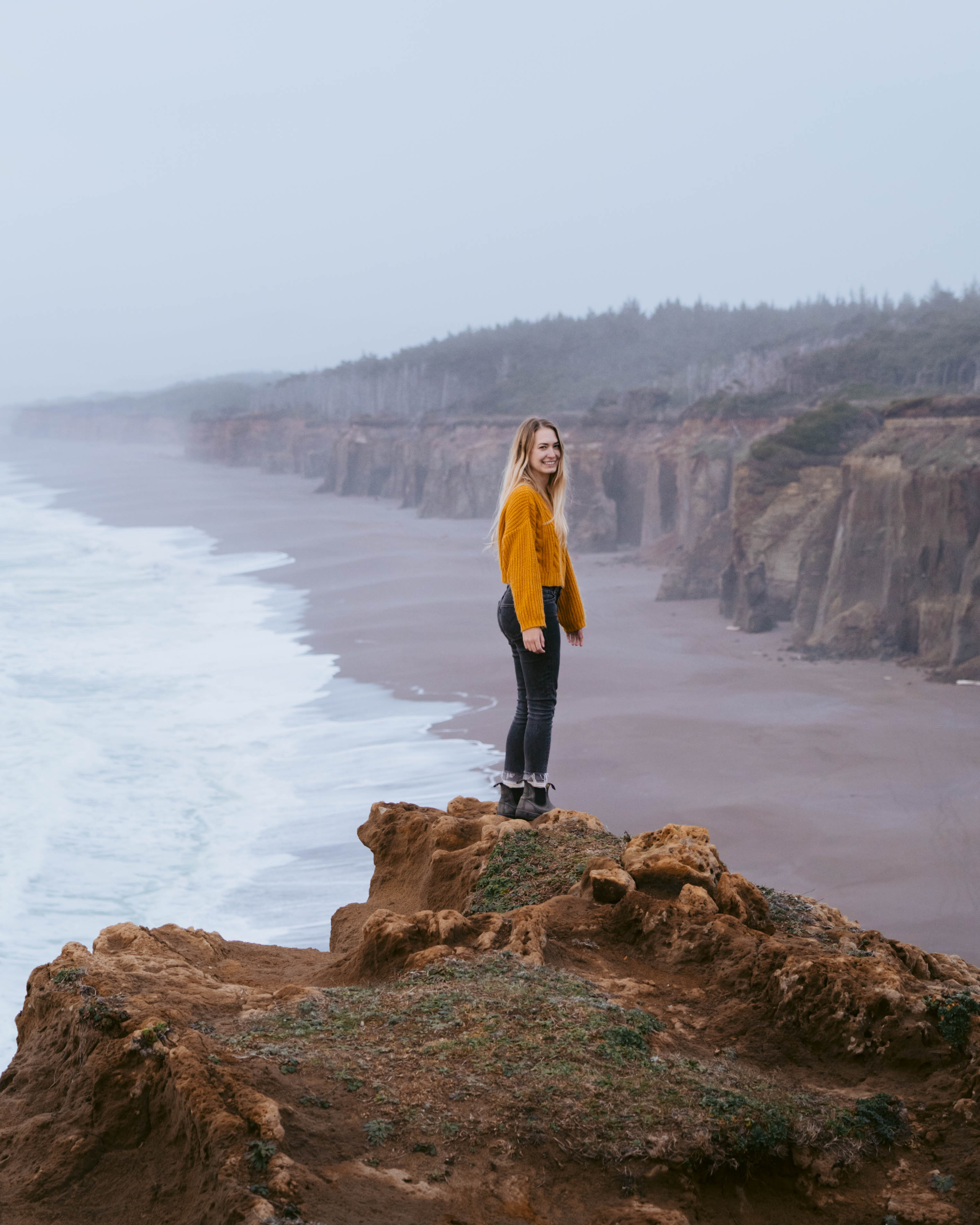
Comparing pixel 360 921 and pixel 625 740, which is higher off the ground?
pixel 360 921

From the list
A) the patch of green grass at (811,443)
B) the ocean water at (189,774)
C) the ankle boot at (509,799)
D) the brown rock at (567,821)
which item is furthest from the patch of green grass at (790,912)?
the patch of green grass at (811,443)

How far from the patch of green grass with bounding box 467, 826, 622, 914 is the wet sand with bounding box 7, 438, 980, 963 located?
5.83 metres

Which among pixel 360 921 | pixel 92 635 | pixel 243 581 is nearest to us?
pixel 360 921

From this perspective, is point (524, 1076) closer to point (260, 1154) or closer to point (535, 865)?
point (260, 1154)

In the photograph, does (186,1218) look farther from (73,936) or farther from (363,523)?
(363,523)

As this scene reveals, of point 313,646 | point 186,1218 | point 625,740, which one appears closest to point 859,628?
point 625,740

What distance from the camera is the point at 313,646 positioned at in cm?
2353

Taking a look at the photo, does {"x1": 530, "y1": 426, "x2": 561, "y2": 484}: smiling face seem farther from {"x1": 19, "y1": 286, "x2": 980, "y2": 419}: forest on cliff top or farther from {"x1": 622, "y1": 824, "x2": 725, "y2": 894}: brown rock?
{"x1": 19, "y1": 286, "x2": 980, "y2": 419}: forest on cliff top

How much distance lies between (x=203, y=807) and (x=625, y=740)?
19.5ft

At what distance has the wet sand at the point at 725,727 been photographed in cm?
1171

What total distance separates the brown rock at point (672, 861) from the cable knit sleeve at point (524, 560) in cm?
106

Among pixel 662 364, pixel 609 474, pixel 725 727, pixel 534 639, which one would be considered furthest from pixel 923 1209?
pixel 662 364

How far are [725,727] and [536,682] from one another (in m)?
12.2

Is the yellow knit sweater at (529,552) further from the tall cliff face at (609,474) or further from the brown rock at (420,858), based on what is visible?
the tall cliff face at (609,474)
